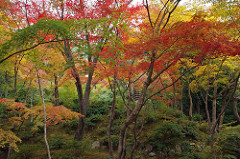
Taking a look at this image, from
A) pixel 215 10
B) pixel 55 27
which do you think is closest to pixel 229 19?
pixel 215 10

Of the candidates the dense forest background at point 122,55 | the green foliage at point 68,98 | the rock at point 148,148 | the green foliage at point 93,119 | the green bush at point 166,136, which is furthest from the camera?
the green foliage at point 68,98

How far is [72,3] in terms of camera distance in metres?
5.77

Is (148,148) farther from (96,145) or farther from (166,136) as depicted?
(96,145)

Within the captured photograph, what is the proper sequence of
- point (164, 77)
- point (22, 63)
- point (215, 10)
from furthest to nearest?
point (164, 77) < point (22, 63) < point (215, 10)

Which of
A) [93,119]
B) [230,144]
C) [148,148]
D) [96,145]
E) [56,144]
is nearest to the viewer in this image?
[230,144]

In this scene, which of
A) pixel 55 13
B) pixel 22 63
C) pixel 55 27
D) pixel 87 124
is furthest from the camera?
pixel 87 124

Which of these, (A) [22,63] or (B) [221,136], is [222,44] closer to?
(B) [221,136]

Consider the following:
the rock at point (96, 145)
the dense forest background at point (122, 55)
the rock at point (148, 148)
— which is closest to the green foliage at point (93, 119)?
the dense forest background at point (122, 55)

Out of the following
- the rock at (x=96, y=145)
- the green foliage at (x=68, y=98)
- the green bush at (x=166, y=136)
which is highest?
the green foliage at (x=68, y=98)

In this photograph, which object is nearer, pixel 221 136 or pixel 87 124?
pixel 221 136

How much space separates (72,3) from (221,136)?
24.8 ft

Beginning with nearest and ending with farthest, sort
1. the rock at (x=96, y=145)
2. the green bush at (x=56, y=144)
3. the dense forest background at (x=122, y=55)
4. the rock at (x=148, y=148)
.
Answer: the dense forest background at (x=122, y=55) < the rock at (x=148, y=148) < the green bush at (x=56, y=144) < the rock at (x=96, y=145)

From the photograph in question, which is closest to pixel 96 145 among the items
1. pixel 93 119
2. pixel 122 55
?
pixel 93 119

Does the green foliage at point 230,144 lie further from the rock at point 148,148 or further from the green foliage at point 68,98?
the green foliage at point 68,98
